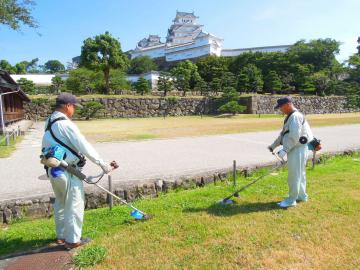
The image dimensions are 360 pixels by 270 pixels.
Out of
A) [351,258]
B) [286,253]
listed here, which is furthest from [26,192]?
[351,258]

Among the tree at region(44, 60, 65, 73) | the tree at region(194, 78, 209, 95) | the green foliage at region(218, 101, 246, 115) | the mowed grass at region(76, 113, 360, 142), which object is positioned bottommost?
the mowed grass at region(76, 113, 360, 142)

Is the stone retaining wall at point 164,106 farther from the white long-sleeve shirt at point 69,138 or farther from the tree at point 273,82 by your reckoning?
the white long-sleeve shirt at point 69,138

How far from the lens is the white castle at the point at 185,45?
5942 centimetres

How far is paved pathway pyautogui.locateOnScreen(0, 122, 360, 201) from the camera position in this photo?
19.3ft

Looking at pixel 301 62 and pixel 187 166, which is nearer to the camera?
pixel 187 166

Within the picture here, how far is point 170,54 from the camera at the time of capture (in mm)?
66188

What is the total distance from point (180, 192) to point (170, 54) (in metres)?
63.7

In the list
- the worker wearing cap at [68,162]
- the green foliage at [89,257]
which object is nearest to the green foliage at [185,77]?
the worker wearing cap at [68,162]

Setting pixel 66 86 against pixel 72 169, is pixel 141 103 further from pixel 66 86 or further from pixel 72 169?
pixel 72 169

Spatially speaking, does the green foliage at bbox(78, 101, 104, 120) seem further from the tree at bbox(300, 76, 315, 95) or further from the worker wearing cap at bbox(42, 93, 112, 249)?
the tree at bbox(300, 76, 315, 95)

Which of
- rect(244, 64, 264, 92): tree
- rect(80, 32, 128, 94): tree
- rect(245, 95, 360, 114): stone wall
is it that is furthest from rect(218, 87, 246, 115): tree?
rect(80, 32, 128, 94): tree

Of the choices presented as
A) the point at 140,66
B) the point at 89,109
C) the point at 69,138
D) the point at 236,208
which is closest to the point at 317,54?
the point at 140,66

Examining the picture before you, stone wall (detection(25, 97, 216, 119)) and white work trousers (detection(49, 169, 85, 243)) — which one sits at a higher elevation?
stone wall (detection(25, 97, 216, 119))

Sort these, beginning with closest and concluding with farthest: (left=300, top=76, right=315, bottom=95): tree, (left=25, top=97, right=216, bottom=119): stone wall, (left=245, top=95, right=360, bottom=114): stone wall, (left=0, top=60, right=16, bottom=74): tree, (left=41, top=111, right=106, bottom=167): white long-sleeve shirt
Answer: (left=41, top=111, right=106, bottom=167): white long-sleeve shirt
(left=25, top=97, right=216, bottom=119): stone wall
(left=245, top=95, right=360, bottom=114): stone wall
(left=300, top=76, right=315, bottom=95): tree
(left=0, top=60, right=16, bottom=74): tree
